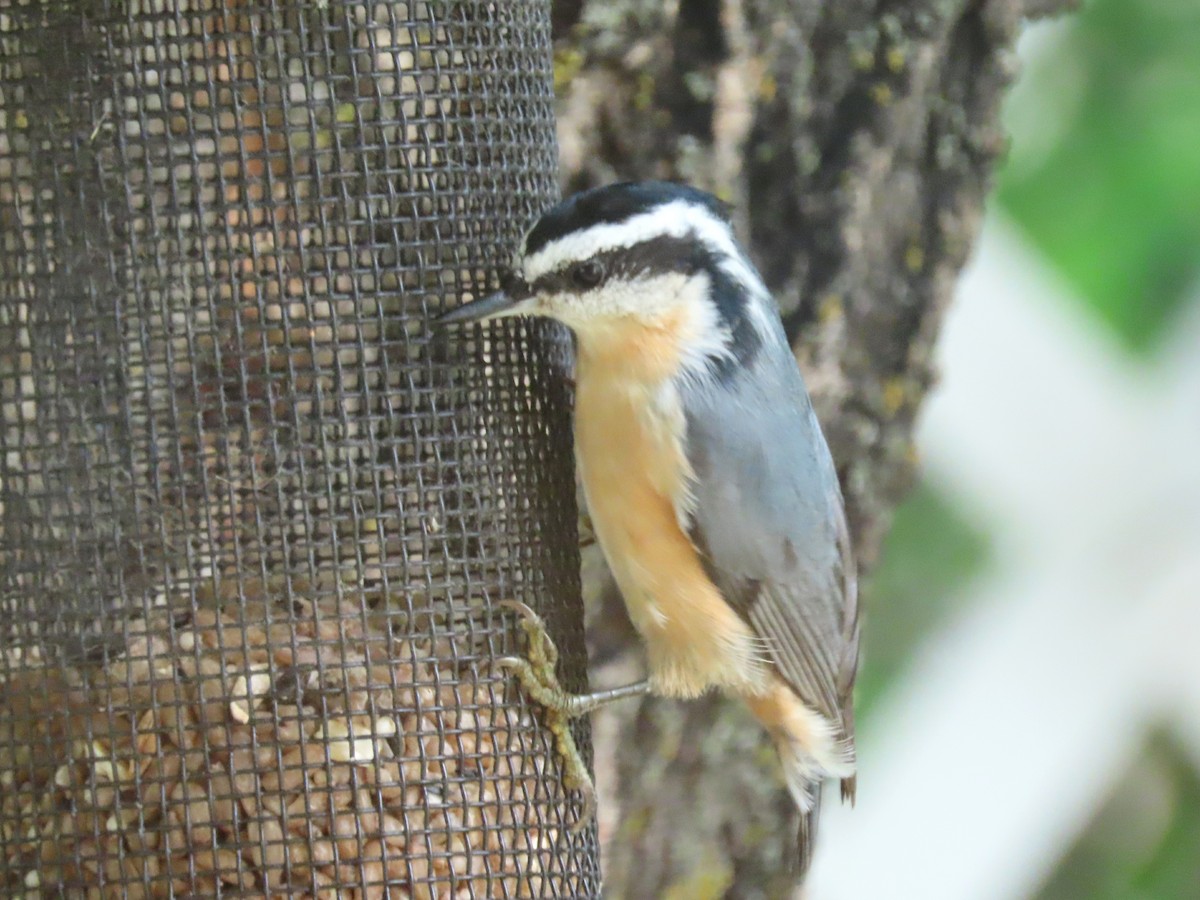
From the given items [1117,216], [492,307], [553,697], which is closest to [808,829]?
[553,697]

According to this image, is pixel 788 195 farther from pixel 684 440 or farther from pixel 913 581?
pixel 913 581

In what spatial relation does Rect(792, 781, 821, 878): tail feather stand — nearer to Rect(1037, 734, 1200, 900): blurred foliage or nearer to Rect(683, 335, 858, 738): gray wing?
Rect(683, 335, 858, 738): gray wing

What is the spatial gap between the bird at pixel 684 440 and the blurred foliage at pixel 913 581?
137 centimetres

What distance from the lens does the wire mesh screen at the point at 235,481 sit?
6.85ft

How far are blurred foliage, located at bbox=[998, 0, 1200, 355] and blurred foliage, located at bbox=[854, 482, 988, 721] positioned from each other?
0.67 meters

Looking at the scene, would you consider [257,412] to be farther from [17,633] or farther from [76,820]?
[76,820]

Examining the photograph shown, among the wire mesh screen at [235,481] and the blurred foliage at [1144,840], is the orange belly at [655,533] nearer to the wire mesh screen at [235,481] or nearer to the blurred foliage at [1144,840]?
the wire mesh screen at [235,481]

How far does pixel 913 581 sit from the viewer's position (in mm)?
4113

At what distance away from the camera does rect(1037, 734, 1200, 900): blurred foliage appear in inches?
156

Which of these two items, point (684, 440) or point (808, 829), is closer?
point (684, 440)

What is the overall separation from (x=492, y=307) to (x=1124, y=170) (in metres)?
2.28

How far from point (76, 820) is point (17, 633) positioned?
284 millimetres

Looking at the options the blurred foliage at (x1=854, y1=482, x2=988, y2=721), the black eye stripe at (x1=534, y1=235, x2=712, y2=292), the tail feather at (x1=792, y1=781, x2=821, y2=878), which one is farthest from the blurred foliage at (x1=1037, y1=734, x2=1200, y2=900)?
the black eye stripe at (x1=534, y1=235, x2=712, y2=292)

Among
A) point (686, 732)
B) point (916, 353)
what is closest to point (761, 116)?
point (916, 353)
